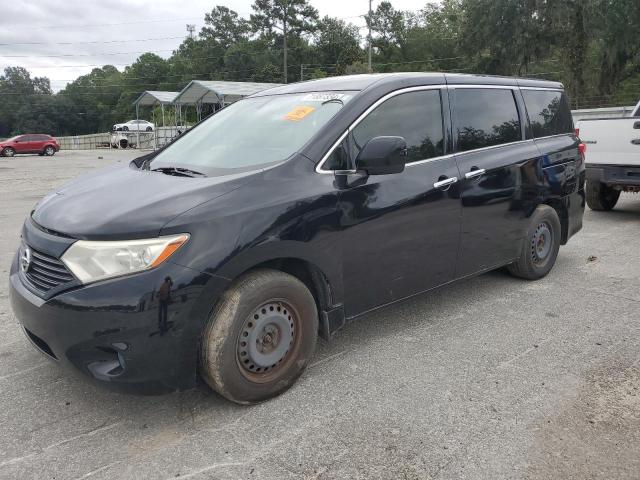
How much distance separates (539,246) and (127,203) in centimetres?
390

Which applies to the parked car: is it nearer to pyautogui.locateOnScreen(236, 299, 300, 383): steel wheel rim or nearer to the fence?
the fence

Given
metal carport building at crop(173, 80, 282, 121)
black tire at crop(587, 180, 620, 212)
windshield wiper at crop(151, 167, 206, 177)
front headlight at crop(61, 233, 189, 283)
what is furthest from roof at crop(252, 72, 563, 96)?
metal carport building at crop(173, 80, 282, 121)

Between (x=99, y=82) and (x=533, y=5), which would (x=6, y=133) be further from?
(x=533, y=5)

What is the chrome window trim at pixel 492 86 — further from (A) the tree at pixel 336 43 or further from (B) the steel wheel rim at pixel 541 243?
(A) the tree at pixel 336 43

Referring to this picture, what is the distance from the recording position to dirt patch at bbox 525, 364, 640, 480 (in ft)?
8.30

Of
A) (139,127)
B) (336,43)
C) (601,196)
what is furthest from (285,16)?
(601,196)

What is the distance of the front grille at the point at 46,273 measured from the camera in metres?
2.69

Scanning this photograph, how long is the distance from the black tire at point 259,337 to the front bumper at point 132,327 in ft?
0.35

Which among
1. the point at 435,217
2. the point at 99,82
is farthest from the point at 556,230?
the point at 99,82

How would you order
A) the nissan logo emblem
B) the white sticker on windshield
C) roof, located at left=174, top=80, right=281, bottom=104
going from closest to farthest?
the nissan logo emblem, the white sticker on windshield, roof, located at left=174, top=80, right=281, bottom=104

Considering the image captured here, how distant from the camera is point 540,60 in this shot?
41.9 meters

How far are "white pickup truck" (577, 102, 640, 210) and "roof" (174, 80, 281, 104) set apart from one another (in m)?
26.8

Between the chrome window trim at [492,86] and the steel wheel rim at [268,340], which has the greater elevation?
the chrome window trim at [492,86]

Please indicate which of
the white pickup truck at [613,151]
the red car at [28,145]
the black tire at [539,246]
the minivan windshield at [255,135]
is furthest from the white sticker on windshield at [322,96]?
the red car at [28,145]
